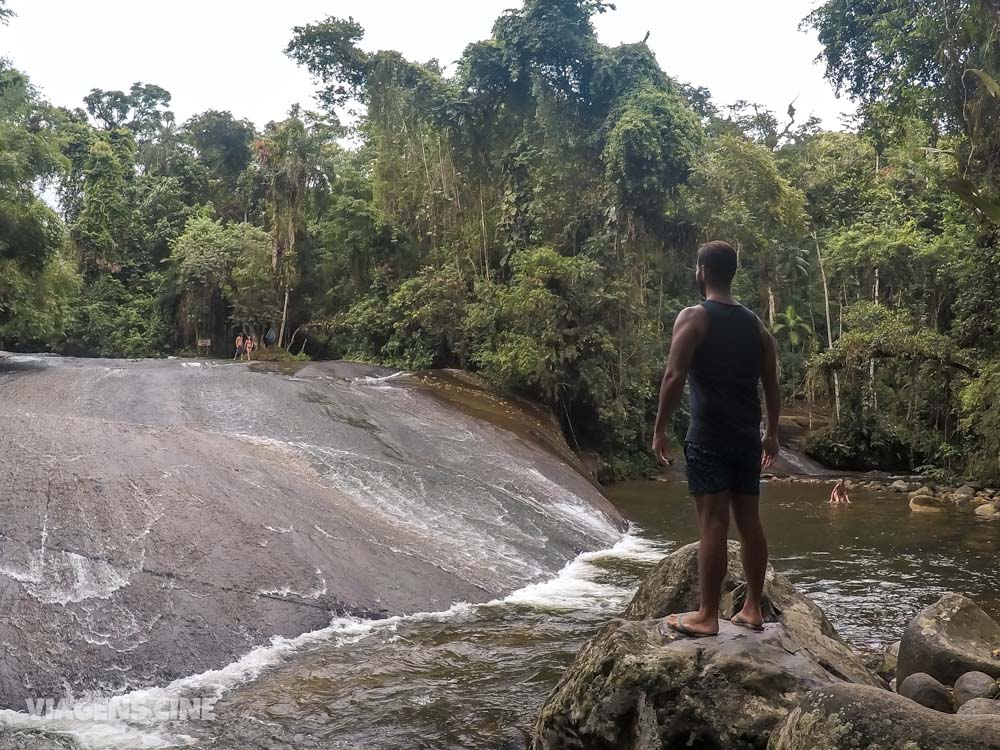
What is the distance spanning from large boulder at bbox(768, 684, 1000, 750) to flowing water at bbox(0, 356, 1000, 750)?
100 inches

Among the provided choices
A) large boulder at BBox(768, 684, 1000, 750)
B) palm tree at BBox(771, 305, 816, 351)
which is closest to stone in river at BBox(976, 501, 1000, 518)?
large boulder at BBox(768, 684, 1000, 750)

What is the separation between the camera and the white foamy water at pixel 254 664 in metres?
5.65

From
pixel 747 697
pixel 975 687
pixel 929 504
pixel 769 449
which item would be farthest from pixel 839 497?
pixel 747 697

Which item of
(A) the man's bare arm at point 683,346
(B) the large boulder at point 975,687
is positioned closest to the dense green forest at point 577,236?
(B) the large boulder at point 975,687

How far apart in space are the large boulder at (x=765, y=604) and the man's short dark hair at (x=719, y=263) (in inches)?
80.0

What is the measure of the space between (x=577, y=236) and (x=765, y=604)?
767 inches

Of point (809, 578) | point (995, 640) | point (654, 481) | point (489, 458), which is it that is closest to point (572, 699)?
point (995, 640)

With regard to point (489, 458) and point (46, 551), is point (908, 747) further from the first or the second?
point (489, 458)

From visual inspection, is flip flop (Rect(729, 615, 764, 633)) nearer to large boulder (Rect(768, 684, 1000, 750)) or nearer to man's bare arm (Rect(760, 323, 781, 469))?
man's bare arm (Rect(760, 323, 781, 469))

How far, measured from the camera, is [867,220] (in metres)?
27.4

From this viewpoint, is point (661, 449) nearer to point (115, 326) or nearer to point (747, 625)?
point (747, 625)

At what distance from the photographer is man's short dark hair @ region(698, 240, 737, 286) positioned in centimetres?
474

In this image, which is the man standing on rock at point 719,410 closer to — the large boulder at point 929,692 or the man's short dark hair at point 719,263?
the man's short dark hair at point 719,263

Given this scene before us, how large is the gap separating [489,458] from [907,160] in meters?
19.4
